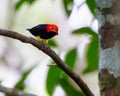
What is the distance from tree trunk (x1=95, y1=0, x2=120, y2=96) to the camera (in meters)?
0.88

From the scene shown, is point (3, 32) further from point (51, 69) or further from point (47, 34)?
point (51, 69)

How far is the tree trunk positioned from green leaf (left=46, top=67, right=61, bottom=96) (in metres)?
0.37

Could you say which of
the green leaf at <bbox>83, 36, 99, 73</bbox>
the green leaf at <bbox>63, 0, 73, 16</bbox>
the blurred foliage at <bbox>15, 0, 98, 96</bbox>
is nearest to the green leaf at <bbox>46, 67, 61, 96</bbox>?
the blurred foliage at <bbox>15, 0, 98, 96</bbox>

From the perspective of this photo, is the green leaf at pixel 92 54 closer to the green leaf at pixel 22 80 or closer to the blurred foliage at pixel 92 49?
the blurred foliage at pixel 92 49

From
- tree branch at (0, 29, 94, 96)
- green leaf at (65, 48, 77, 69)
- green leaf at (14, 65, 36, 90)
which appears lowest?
green leaf at (14, 65, 36, 90)

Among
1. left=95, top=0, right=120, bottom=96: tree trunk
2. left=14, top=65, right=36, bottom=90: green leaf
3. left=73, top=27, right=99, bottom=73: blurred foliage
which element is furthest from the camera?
left=14, top=65, right=36, bottom=90: green leaf

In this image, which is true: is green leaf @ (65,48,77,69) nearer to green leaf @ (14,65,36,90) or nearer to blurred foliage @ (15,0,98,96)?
blurred foliage @ (15,0,98,96)

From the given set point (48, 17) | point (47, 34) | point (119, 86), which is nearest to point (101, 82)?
point (119, 86)

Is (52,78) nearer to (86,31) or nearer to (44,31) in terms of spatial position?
(86,31)

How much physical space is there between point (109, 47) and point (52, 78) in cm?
42

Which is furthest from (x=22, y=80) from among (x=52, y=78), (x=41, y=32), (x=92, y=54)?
(x=41, y=32)

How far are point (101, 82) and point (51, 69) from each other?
0.40 m

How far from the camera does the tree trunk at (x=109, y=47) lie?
2.89ft

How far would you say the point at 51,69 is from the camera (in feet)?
4.21
